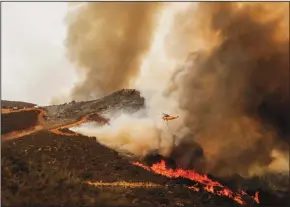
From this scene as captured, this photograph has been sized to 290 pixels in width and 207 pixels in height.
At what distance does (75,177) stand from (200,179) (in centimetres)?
1082

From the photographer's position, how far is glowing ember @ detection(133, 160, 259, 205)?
111ft

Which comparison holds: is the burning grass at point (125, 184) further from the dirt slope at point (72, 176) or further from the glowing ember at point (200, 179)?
the glowing ember at point (200, 179)

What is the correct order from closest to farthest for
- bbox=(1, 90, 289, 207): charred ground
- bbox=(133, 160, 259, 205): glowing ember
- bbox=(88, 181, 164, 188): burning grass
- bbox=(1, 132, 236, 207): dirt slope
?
bbox=(1, 132, 236, 207): dirt slope → bbox=(1, 90, 289, 207): charred ground → bbox=(88, 181, 164, 188): burning grass → bbox=(133, 160, 259, 205): glowing ember

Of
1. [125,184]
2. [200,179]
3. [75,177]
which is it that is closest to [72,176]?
[75,177]

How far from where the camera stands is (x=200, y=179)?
116 feet

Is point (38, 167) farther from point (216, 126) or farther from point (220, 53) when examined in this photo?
point (220, 53)

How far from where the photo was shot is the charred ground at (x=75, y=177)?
25781mm

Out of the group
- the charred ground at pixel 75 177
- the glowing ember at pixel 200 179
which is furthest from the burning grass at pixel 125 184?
the glowing ember at pixel 200 179

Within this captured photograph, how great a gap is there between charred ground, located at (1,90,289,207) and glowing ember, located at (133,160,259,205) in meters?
0.66

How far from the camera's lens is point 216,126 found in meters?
39.3

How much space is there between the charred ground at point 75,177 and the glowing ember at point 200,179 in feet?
2.17

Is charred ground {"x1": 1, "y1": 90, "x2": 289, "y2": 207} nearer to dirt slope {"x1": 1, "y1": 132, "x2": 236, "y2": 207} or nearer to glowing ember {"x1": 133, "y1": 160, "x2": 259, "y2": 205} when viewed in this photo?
dirt slope {"x1": 1, "y1": 132, "x2": 236, "y2": 207}

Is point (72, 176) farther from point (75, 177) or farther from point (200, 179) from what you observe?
point (200, 179)

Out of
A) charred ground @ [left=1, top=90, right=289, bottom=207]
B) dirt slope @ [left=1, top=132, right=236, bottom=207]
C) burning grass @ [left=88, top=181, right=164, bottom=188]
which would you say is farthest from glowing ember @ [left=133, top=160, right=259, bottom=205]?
burning grass @ [left=88, top=181, right=164, bottom=188]
